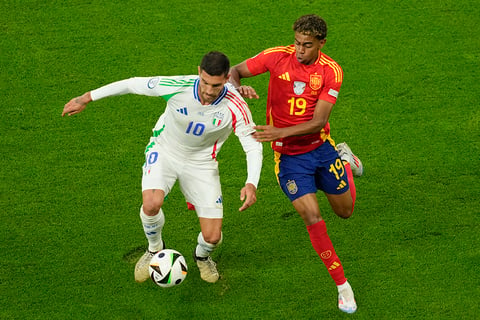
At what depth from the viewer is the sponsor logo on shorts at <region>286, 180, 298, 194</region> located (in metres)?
6.69

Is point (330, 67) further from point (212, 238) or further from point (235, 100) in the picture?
point (212, 238)

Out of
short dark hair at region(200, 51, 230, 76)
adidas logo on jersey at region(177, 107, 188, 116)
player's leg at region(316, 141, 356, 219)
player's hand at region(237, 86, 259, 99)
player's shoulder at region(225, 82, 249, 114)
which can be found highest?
short dark hair at region(200, 51, 230, 76)

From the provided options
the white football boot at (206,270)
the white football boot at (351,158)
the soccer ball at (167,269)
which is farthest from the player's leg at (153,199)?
the white football boot at (351,158)

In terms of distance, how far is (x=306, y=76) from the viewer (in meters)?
6.62

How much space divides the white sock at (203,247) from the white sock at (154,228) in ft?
1.08

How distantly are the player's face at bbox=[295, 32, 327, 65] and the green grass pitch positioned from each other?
171 cm

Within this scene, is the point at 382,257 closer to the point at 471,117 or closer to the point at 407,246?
the point at 407,246

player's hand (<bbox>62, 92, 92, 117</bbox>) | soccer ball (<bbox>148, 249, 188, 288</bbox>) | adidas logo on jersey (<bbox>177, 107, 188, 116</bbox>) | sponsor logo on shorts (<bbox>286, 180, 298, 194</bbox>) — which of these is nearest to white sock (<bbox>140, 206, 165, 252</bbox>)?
soccer ball (<bbox>148, 249, 188, 288</bbox>)

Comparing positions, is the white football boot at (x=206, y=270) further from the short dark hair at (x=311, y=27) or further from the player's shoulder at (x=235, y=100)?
the short dark hair at (x=311, y=27)

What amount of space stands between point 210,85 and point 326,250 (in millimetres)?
1692

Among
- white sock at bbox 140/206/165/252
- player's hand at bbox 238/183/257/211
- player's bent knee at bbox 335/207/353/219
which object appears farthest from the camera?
player's bent knee at bbox 335/207/353/219

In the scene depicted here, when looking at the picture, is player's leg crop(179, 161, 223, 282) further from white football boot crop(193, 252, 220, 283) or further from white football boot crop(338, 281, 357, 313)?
white football boot crop(338, 281, 357, 313)

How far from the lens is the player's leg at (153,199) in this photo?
6410 millimetres

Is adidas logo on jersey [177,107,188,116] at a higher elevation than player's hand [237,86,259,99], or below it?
below
